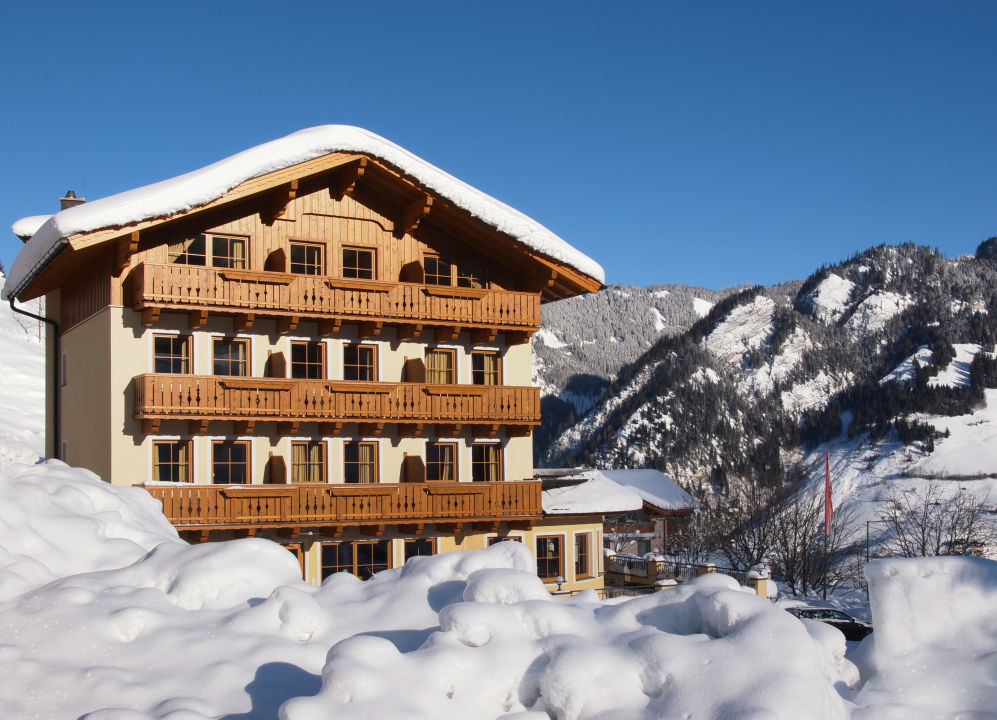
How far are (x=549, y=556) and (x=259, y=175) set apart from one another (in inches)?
469

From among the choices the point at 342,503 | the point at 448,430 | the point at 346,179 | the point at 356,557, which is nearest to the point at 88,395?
the point at 342,503

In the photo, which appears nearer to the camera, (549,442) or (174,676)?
(174,676)

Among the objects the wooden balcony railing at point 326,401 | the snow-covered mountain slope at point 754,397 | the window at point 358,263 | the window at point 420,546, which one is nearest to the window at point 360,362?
the wooden balcony railing at point 326,401

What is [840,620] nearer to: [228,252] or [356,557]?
[356,557]

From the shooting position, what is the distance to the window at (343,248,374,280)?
998 inches

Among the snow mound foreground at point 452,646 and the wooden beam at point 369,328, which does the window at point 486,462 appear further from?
the snow mound foreground at point 452,646

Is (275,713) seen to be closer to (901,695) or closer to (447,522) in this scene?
(901,695)

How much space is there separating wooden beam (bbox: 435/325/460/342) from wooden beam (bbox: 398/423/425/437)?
2.19m

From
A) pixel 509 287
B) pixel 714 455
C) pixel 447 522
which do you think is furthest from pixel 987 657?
pixel 714 455

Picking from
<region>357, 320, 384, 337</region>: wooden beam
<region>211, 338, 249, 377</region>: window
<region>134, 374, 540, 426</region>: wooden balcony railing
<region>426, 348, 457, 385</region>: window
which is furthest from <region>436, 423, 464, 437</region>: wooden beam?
<region>211, 338, 249, 377</region>: window

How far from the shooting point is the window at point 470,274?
2670 cm

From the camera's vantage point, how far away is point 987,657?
796 centimetres

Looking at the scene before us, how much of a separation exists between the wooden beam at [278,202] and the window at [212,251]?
733 mm

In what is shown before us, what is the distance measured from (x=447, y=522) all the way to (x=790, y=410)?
511 feet
